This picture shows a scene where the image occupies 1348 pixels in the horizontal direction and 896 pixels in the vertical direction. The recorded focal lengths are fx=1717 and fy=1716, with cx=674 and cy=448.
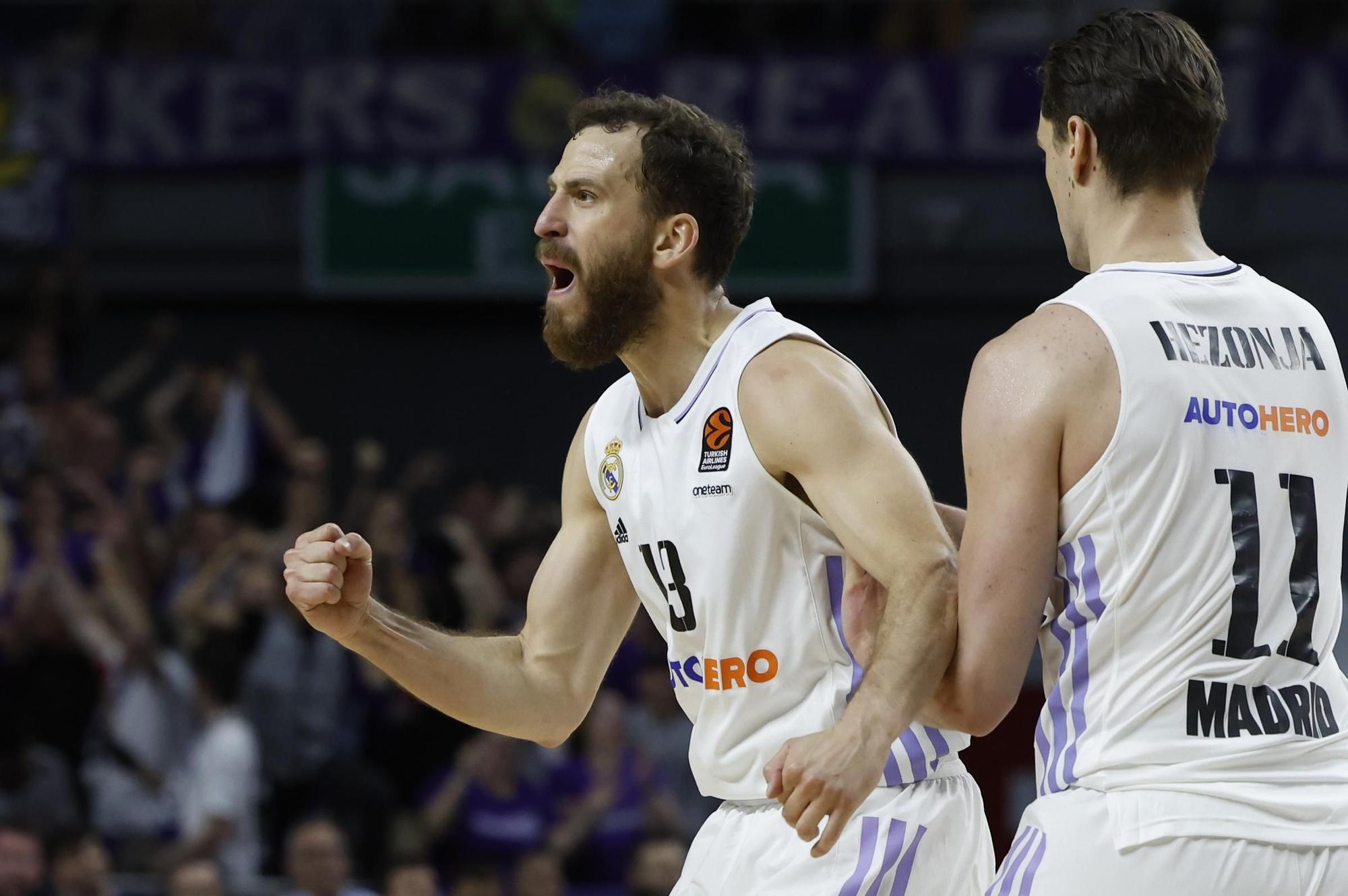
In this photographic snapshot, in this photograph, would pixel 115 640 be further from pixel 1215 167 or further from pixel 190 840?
pixel 1215 167

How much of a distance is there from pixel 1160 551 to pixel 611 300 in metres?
1.58

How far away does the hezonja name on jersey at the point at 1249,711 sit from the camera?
298 cm

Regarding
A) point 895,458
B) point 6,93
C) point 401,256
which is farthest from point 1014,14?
point 895,458

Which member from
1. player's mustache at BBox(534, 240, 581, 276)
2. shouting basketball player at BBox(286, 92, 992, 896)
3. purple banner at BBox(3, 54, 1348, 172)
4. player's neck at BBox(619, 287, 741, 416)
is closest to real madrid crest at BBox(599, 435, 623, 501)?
shouting basketball player at BBox(286, 92, 992, 896)

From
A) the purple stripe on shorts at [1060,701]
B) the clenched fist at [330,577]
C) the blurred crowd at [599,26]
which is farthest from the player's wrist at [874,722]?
the blurred crowd at [599,26]

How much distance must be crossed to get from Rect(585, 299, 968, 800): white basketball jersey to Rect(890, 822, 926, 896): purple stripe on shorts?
0.15m

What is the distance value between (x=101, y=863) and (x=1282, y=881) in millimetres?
6574

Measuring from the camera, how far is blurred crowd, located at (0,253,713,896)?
8.77 metres

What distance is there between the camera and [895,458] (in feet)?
11.9

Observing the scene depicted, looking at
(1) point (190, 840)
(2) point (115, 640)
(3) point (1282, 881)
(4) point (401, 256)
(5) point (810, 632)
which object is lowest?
(1) point (190, 840)

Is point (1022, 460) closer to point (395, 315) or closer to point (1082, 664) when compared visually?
point (1082, 664)

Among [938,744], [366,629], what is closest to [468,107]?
[366,629]

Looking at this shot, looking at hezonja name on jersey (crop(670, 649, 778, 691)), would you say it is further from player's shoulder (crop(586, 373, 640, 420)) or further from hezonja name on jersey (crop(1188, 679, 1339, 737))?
hezonja name on jersey (crop(1188, 679, 1339, 737))

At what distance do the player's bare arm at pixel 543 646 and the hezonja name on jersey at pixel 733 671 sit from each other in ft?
1.80
